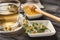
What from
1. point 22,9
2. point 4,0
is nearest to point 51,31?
point 22,9

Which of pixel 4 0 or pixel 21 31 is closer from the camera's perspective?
pixel 21 31

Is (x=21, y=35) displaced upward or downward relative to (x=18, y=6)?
downward

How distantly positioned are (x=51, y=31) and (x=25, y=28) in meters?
0.13

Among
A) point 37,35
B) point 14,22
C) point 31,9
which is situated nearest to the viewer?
point 37,35

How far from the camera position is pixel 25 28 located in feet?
2.88

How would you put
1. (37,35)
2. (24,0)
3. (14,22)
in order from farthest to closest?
(24,0) → (14,22) → (37,35)

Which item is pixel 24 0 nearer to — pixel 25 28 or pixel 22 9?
pixel 22 9

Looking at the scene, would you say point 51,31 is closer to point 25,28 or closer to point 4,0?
point 25,28

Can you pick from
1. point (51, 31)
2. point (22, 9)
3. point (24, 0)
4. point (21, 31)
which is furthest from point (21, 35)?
point (24, 0)

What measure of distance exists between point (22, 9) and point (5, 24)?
0.21m

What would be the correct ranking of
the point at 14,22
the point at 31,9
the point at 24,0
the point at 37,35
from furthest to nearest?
1. the point at 24,0
2. the point at 31,9
3. the point at 14,22
4. the point at 37,35

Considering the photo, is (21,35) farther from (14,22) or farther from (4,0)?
(4,0)

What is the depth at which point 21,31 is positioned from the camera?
875 mm

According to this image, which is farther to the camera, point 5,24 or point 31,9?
point 31,9
